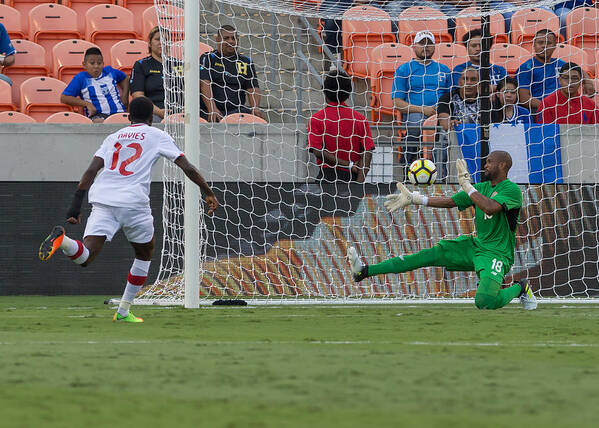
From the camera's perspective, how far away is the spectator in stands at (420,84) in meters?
11.4

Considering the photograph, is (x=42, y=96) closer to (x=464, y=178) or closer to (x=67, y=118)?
(x=67, y=118)

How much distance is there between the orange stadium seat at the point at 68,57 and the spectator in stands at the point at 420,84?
427 centimetres

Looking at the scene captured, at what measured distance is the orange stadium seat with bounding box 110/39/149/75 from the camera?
13102 mm

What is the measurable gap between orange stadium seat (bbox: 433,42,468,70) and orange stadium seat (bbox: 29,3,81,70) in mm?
5145

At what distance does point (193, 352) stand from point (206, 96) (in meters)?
6.49

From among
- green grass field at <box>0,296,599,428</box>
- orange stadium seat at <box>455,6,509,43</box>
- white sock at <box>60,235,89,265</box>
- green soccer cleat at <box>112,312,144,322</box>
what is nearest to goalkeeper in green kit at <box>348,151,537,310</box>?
green grass field at <box>0,296,599,428</box>

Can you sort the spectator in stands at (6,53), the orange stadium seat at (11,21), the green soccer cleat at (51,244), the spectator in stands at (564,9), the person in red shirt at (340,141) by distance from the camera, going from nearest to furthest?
the green soccer cleat at (51,244)
the person in red shirt at (340,141)
the spectator in stands at (6,53)
the spectator in stands at (564,9)
the orange stadium seat at (11,21)

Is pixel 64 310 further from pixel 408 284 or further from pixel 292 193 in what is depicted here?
pixel 408 284

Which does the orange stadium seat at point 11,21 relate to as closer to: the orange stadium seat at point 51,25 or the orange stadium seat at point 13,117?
the orange stadium seat at point 51,25

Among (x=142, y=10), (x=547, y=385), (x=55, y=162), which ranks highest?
→ (x=142, y=10)

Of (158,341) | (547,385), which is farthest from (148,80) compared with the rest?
(547,385)

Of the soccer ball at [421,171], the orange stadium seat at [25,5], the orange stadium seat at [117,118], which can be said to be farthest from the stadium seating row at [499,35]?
the orange stadium seat at [25,5]

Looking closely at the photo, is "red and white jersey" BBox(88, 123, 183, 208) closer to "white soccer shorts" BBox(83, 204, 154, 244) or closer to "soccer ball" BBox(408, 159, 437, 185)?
"white soccer shorts" BBox(83, 204, 154, 244)

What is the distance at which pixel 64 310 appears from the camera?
8352 mm
